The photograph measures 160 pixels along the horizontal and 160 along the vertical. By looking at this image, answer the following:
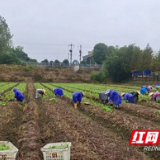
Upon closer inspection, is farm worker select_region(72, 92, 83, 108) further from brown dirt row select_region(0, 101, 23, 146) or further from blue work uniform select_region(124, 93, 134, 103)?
blue work uniform select_region(124, 93, 134, 103)

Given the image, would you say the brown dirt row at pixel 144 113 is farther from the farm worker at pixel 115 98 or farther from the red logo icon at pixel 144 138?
the red logo icon at pixel 144 138

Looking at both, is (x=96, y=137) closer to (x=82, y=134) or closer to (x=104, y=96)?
(x=82, y=134)

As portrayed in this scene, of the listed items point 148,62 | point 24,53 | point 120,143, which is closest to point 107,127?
point 120,143

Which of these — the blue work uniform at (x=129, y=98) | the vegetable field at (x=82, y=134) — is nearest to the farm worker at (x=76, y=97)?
the vegetable field at (x=82, y=134)

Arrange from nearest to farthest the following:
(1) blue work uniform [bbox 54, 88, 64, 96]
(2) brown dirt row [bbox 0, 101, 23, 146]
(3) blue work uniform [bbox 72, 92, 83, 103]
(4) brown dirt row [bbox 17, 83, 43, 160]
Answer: (4) brown dirt row [bbox 17, 83, 43, 160], (2) brown dirt row [bbox 0, 101, 23, 146], (3) blue work uniform [bbox 72, 92, 83, 103], (1) blue work uniform [bbox 54, 88, 64, 96]

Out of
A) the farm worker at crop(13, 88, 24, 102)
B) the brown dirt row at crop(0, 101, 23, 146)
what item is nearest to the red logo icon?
the brown dirt row at crop(0, 101, 23, 146)

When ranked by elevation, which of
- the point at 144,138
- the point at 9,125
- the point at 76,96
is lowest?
the point at 9,125

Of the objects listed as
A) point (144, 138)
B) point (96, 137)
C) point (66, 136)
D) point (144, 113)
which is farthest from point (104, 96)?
point (144, 138)

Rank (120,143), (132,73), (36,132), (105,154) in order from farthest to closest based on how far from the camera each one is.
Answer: (132,73) → (36,132) → (120,143) → (105,154)

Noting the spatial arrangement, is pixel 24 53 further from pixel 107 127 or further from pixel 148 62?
pixel 107 127

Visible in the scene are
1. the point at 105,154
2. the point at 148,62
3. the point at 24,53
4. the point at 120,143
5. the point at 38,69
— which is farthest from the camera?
the point at 24,53

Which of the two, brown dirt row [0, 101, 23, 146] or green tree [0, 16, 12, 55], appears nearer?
brown dirt row [0, 101, 23, 146]

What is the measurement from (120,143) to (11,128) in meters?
3.91

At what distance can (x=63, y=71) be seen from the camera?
60.4 metres
